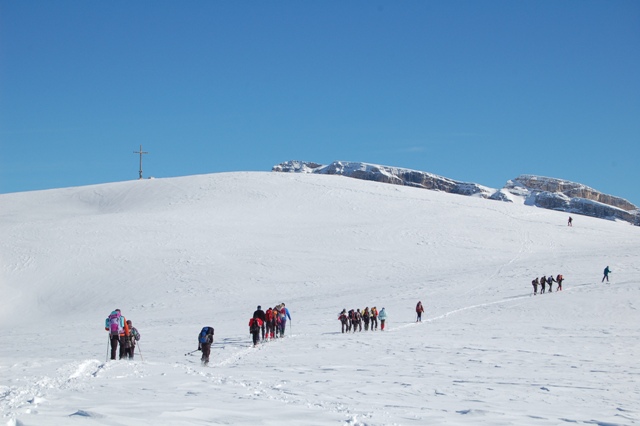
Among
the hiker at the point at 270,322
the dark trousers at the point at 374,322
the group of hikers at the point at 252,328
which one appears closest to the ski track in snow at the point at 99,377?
the group of hikers at the point at 252,328

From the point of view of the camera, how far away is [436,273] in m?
37.4

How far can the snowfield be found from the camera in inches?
356

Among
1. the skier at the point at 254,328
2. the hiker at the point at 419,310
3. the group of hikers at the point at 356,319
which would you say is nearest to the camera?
the skier at the point at 254,328

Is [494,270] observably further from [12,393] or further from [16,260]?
[12,393]

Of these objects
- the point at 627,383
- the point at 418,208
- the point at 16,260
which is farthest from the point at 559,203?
the point at 627,383

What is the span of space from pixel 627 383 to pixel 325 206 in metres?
45.7

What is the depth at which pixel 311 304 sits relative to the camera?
99.1 feet

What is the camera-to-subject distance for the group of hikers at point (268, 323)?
60.2 ft

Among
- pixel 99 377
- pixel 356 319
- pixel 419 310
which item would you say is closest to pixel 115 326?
pixel 99 377

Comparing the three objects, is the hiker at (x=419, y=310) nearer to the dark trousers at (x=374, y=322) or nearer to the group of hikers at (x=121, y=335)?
the dark trousers at (x=374, y=322)

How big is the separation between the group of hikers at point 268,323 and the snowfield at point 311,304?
0.54 m

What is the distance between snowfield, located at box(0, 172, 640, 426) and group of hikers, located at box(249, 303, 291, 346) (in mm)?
541

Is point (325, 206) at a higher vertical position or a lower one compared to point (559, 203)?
lower

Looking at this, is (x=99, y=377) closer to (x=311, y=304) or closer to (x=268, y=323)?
(x=268, y=323)
